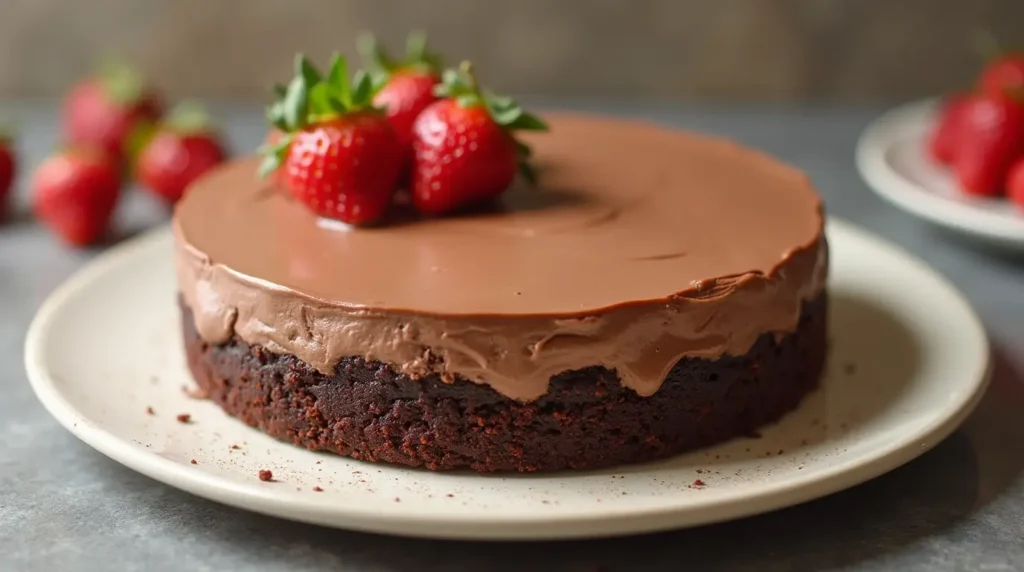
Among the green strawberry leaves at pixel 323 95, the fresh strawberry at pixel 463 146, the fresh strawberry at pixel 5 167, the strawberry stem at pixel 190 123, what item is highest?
the green strawberry leaves at pixel 323 95

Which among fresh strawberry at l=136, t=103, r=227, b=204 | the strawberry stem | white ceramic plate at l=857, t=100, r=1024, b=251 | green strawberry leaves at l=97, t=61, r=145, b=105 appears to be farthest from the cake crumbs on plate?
white ceramic plate at l=857, t=100, r=1024, b=251

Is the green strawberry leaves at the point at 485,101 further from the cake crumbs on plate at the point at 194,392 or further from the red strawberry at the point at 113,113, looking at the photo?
the red strawberry at the point at 113,113

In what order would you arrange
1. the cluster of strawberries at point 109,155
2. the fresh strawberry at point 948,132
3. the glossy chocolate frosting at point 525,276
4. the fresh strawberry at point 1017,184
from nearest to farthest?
1. the glossy chocolate frosting at point 525,276
2. the fresh strawberry at point 1017,184
3. the cluster of strawberries at point 109,155
4. the fresh strawberry at point 948,132

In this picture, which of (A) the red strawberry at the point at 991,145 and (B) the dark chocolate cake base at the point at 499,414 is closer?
(B) the dark chocolate cake base at the point at 499,414

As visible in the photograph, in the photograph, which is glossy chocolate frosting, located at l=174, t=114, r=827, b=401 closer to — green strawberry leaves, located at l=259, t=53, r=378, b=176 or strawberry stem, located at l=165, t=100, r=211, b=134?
green strawberry leaves, located at l=259, t=53, r=378, b=176

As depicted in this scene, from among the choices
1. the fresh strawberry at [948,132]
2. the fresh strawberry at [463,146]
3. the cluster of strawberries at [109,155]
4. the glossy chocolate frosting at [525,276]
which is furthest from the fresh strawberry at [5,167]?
the fresh strawberry at [948,132]

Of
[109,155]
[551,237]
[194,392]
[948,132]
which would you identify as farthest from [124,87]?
[948,132]

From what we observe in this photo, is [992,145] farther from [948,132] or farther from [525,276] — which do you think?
[525,276]

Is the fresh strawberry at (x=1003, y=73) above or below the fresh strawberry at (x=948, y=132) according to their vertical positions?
above

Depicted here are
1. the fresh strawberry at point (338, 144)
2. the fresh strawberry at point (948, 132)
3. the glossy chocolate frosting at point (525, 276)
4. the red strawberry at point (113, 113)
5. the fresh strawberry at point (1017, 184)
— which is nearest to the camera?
the glossy chocolate frosting at point (525, 276)
